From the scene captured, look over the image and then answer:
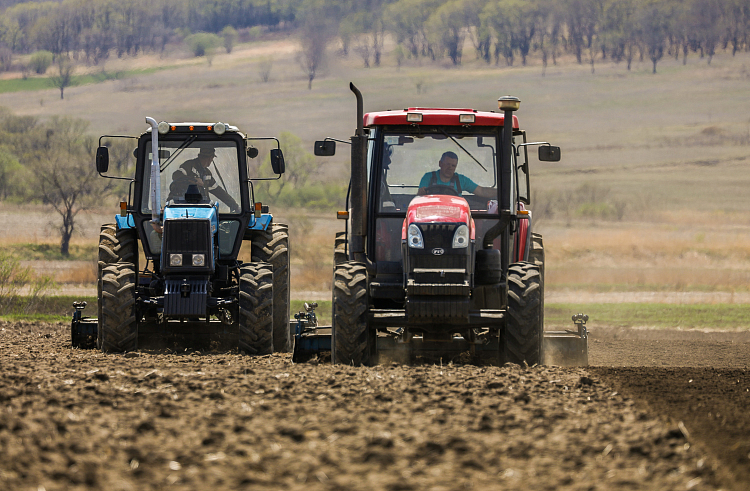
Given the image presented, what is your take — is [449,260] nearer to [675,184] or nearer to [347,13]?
[675,184]

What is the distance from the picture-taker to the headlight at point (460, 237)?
897cm

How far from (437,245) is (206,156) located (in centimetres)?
403

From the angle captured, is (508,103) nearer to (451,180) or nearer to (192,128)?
(451,180)

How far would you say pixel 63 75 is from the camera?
8069cm

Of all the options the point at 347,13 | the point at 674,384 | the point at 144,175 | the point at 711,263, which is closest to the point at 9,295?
the point at 144,175

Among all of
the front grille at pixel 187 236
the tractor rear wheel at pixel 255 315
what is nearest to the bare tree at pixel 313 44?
the front grille at pixel 187 236

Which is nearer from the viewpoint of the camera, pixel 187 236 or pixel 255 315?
pixel 255 315

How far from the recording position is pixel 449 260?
8.98 m

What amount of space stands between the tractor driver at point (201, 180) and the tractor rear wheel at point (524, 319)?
4.17 meters

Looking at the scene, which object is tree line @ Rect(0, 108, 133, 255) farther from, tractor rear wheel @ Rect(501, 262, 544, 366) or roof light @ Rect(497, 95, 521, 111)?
tractor rear wheel @ Rect(501, 262, 544, 366)

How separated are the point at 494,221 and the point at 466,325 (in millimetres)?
1204

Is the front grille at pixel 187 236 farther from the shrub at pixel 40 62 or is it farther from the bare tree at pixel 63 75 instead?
the shrub at pixel 40 62

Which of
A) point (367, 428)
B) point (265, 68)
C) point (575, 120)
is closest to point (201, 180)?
point (367, 428)

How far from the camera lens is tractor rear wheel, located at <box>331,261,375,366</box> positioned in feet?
29.3
